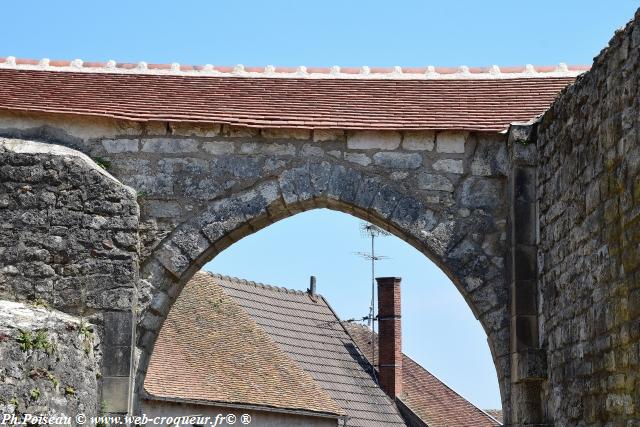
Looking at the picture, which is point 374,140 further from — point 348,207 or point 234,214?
point 234,214

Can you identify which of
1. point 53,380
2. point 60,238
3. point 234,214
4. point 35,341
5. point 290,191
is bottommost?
point 53,380

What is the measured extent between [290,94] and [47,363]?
320 cm

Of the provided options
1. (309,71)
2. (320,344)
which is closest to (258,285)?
(320,344)

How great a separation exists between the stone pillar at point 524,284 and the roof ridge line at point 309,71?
49.4 inches

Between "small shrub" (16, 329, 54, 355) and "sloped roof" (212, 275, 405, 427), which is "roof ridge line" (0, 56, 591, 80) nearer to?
"small shrub" (16, 329, 54, 355)

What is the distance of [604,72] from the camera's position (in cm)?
752

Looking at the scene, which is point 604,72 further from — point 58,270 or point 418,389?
point 418,389

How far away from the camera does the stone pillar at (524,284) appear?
9.04 metres

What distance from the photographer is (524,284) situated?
30.4 ft

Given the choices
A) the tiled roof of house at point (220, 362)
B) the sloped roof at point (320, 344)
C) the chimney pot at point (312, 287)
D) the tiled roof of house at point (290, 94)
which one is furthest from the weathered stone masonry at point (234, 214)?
the chimney pot at point (312, 287)

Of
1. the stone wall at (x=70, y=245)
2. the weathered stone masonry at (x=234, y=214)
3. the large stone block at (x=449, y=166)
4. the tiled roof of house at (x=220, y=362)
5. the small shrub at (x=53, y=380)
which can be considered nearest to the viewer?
the small shrub at (x=53, y=380)

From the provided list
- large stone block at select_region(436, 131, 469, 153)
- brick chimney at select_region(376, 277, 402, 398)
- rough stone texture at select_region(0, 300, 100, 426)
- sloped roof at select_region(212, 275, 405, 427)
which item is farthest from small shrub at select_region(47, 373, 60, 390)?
brick chimney at select_region(376, 277, 402, 398)

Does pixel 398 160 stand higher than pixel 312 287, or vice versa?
pixel 312 287

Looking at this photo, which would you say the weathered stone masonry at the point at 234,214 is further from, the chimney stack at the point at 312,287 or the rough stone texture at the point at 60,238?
the chimney stack at the point at 312,287
